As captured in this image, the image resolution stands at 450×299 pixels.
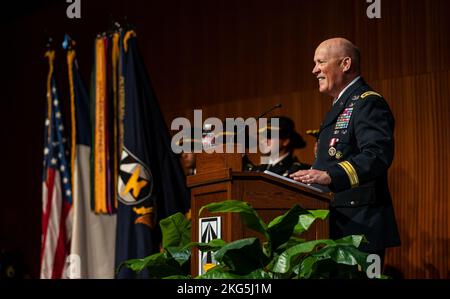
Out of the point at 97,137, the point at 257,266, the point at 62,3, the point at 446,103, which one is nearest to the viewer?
the point at 257,266

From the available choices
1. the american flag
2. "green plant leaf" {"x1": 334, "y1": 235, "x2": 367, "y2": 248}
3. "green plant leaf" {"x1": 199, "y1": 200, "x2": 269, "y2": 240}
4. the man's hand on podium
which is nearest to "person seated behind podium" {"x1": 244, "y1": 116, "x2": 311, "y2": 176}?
the american flag

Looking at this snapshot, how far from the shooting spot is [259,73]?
5.76 m

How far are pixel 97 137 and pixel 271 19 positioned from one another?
150 centimetres

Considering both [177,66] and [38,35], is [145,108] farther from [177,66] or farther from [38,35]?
[38,35]

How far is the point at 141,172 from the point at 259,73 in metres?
1.20

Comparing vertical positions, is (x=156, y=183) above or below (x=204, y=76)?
below

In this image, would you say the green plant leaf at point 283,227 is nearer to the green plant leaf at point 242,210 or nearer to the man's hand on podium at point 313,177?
the green plant leaf at point 242,210

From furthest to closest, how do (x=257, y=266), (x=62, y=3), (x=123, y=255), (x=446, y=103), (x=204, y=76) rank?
(x=62, y=3), (x=204, y=76), (x=123, y=255), (x=446, y=103), (x=257, y=266)

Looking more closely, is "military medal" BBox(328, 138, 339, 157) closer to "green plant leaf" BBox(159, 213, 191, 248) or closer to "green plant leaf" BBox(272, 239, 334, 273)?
"green plant leaf" BBox(159, 213, 191, 248)

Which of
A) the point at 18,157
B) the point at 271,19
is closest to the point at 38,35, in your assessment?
the point at 18,157

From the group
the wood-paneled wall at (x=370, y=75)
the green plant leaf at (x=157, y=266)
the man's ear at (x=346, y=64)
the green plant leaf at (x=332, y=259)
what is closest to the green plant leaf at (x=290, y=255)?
the green plant leaf at (x=332, y=259)

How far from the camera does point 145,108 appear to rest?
17.8ft

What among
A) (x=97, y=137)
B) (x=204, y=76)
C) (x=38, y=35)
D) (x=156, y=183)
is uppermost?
(x=38, y=35)

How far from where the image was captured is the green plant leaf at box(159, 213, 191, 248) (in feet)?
9.59
